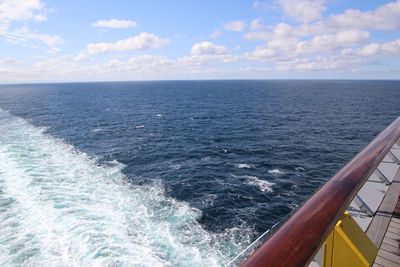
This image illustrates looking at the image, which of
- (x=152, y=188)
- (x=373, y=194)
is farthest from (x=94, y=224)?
(x=373, y=194)

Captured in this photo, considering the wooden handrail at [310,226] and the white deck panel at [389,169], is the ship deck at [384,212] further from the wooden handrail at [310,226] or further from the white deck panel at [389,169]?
the wooden handrail at [310,226]

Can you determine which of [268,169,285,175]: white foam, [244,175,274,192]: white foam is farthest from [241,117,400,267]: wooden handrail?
[268,169,285,175]: white foam

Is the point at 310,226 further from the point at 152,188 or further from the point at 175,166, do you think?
the point at 175,166

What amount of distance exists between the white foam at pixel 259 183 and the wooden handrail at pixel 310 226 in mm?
24628

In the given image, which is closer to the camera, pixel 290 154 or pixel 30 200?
pixel 30 200

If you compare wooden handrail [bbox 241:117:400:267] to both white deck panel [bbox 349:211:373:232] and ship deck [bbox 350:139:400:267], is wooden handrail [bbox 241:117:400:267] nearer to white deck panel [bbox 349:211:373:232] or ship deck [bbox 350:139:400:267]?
ship deck [bbox 350:139:400:267]

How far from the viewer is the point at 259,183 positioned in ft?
94.4

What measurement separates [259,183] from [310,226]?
89.2ft

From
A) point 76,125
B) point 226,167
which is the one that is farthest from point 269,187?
point 76,125

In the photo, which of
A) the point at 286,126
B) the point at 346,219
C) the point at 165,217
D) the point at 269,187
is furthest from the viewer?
the point at 286,126

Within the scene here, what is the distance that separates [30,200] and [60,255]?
25.0 feet

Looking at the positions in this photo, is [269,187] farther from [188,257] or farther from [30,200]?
[30,200]

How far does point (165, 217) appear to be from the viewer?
20.5 metres

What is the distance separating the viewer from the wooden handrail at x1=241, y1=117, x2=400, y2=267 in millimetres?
2021
